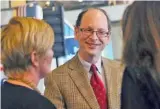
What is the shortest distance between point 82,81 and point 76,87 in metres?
0.05

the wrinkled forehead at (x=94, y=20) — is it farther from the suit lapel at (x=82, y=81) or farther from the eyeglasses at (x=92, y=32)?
the suit lapel at (x=82, y=81)

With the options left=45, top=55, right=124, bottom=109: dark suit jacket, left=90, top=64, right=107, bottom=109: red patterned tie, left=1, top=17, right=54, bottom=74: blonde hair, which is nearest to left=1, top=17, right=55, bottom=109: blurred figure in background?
left=1, top=17, right=54, bottom=74: blonde hair

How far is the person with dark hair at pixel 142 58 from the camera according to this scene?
3.54 feet

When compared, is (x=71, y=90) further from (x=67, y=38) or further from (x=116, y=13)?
(x=116, y=13)

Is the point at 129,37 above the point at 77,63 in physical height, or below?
above

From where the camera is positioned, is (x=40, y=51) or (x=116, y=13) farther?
(x=116, y=13)

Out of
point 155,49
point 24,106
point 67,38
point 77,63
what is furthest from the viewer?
point 67,38

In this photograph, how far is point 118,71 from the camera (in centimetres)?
187

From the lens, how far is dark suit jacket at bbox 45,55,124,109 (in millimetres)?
1685

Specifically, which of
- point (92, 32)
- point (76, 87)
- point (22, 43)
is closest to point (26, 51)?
point (22, 43)

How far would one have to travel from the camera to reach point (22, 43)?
4.45 ft

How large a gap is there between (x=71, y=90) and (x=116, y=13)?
4219 millimetres

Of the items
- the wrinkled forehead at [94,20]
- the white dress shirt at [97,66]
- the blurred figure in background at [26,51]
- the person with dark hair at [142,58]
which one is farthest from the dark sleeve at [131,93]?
the wrinkled forehead at [94,20]

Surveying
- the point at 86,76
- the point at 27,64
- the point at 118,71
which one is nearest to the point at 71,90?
the point at 86,76
